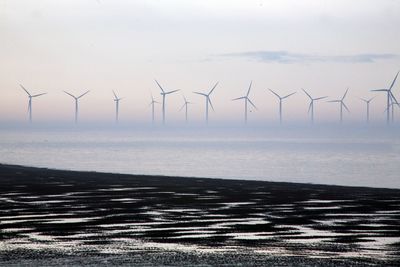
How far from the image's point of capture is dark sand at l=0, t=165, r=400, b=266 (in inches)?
821

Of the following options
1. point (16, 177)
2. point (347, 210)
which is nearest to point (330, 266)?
point (347, 210)

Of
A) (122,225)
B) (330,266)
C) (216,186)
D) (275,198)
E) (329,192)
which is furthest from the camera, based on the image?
(216,186)

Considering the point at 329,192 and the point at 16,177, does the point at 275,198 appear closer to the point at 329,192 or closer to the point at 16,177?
the point at 329,192

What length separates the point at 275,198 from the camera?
128 ft

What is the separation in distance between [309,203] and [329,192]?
719 centimetres

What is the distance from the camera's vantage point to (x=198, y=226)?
27328mm

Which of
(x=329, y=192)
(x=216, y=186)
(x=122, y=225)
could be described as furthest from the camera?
(x=216, y=186)

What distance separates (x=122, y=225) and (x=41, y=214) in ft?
15.0

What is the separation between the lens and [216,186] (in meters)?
47.7

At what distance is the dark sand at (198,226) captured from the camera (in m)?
20.8

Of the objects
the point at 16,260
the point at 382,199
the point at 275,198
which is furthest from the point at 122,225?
the point at 382,199

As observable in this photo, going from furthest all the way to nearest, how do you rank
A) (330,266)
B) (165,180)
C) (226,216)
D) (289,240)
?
(165,180) < (226,216) < (289,240) < (330,266)

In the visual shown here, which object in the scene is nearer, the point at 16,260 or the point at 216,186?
the point at 16,260

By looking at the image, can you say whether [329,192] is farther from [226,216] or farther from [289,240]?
[289,240]
